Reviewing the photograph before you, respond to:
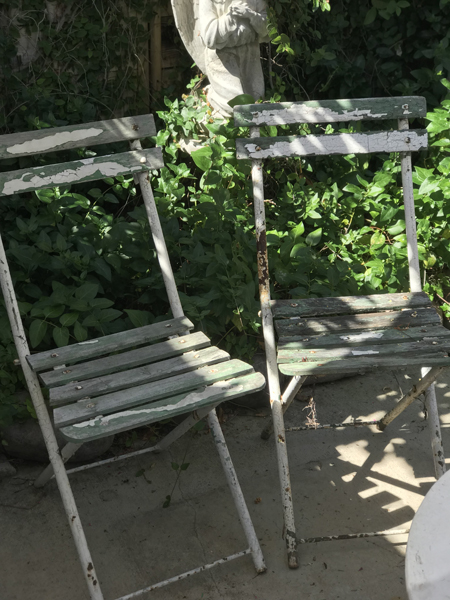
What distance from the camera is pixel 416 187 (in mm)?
3867

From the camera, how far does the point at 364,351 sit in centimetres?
225

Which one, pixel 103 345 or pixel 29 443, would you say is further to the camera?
pixel 29 443

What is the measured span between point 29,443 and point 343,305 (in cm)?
140

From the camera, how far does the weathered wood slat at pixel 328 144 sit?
7.89ft

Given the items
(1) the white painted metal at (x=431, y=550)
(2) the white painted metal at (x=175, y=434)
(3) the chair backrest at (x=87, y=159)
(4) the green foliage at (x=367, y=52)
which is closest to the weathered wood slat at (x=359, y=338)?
(2) the white painted metal at (x=175, y=434)

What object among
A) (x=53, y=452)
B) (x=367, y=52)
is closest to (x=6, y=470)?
(x=53, y=452)

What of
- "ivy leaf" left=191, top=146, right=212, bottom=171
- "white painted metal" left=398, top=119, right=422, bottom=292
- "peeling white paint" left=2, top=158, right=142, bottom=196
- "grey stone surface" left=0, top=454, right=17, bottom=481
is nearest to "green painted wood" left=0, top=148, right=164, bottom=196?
"peeling white paint" left=2, top=158, right=142, bottom=196

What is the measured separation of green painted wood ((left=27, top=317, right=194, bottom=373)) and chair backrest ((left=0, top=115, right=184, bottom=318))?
0.13 meters

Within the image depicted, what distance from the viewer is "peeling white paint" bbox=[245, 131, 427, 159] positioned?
95.3 inches

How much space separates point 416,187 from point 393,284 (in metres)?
0.82

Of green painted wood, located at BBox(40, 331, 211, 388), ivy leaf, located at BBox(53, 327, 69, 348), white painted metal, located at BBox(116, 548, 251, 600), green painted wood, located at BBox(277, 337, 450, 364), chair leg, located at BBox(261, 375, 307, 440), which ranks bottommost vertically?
white painted metal, located at BBox(116, 548, 251, 600)

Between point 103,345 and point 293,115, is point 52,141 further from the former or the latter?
point 293,115

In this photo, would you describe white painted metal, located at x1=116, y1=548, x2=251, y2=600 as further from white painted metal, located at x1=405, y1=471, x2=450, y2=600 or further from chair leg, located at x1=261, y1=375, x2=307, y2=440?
white painted metal, located at x1=405, y1=471, x2=450, y2=600

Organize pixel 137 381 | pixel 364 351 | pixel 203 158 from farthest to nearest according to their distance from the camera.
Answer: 1. pixel 203 158
2. pixel 364 351
3. pixel 137 381
